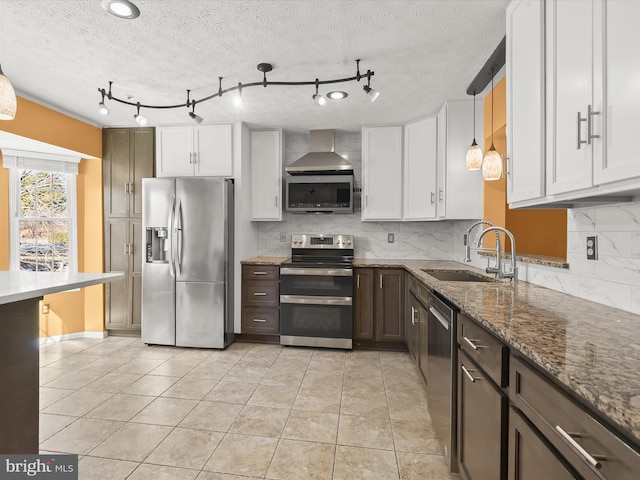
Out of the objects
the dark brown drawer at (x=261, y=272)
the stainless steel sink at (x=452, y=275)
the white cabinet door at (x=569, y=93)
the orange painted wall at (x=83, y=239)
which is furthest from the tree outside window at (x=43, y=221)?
the white cabinet door at (x=569, y=93)

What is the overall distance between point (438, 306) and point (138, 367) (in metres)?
2.81

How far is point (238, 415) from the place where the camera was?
91.0 inches

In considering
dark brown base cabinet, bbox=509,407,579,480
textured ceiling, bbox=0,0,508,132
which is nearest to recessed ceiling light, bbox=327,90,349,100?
textured ceiling, bbox=0,0,508,132

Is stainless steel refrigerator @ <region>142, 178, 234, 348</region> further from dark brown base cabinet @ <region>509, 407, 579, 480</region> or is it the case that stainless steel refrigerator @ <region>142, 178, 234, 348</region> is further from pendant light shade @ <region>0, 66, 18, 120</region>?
dark brown base cabinet @ <region>509, 407, 579, 480</region>

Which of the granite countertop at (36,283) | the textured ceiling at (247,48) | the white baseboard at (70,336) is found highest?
the textured ceiling at (247,48)

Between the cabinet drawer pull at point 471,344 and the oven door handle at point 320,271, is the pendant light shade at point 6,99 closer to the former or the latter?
the cabinet drawer pull at point 471,344

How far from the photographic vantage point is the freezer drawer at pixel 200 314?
360cm

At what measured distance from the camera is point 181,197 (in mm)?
3617

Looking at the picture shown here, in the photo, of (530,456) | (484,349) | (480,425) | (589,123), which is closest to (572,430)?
(530,456)

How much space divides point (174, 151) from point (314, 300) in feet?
7.75

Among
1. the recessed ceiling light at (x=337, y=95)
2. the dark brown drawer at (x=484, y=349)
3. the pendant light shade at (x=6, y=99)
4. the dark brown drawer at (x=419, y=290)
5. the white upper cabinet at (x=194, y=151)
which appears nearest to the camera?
the dark brown drawer at (x=484, y=349)

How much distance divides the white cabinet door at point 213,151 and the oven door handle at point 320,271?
51.1 inches

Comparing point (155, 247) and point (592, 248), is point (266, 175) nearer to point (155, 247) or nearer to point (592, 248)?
point (155, 247)

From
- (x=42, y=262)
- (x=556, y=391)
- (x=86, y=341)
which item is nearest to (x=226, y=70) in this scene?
(x=556, y=391)
